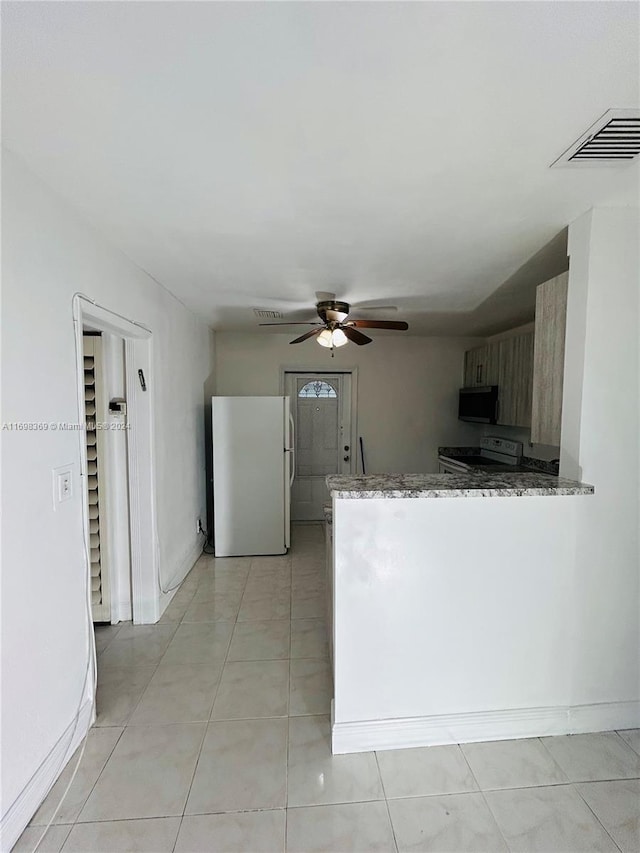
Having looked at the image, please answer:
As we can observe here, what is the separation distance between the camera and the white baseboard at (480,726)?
1650 mm

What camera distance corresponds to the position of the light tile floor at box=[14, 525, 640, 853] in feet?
4.27

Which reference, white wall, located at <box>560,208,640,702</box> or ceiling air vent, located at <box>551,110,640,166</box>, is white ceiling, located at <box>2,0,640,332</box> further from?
white wall, located at <box>560,208,640,702</box>

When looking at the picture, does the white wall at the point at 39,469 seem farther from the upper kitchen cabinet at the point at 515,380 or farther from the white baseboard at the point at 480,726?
the upper kitchen cabinet at the point at 515,380

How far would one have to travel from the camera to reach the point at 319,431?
4727 mm

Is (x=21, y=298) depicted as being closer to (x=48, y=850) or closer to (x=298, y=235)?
(x=298, y=235)

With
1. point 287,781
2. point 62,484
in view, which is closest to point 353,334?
point 62,484

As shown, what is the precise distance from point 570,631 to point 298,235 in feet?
7.48

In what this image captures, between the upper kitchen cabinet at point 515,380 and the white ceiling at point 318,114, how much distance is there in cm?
159

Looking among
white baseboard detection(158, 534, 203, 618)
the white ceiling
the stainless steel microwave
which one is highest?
the white ceiling

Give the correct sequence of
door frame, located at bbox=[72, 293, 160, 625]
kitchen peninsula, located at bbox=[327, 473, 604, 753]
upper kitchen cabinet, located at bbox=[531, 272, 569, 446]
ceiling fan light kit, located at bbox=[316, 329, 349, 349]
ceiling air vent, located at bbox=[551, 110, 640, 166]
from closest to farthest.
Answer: ceiling air vent, located at bbox=[551, 110, 640, 166], kitchen peninsula, located at bbox=[327, 473, 604, 753], upper kitchen cabinet, located at bbox=[531, 272, 569, 446], door frame, located at bbox=[72, 293, 160, 625], ceiling fan light kit, located at bbox=[316, 329, 349, 349]

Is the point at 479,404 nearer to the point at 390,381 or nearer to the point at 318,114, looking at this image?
the point at 390,381

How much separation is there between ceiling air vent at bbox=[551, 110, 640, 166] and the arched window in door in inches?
137

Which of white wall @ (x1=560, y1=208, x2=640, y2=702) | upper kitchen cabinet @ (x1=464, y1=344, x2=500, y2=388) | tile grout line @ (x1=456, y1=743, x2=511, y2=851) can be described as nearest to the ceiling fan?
white wall @ (x1=560, y1=208, x2=640, y2=702)

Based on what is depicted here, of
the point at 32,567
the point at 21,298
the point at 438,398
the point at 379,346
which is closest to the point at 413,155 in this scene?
the point at 21,298
